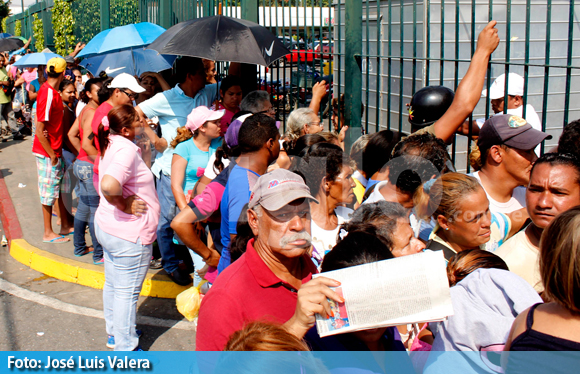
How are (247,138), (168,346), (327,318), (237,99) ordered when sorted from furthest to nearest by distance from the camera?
(237,99) → (168,346) → (247,138) → (327,318)

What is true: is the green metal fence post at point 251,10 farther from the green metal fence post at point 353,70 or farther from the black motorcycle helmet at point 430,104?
the black motorcycle helmet at point 430,104

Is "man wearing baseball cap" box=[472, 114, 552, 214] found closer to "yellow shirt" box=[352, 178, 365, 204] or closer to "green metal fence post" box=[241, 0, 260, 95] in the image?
"yellow shirt" box=[352, 178, 365, 204]

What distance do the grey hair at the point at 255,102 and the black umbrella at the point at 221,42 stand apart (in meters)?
0.30

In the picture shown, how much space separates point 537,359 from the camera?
158 centimetres

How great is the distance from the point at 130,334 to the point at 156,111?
249 cm

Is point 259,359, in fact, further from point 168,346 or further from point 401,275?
point 168,346

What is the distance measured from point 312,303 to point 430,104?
2.75 metres

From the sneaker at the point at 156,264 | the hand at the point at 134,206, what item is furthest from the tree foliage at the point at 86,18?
the hand at the point at 134,206

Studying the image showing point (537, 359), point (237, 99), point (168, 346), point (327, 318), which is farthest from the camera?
point (237, 99)

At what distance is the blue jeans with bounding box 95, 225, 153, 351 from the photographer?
4.04 m

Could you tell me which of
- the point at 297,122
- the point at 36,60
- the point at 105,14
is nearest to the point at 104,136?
the point at 297,122

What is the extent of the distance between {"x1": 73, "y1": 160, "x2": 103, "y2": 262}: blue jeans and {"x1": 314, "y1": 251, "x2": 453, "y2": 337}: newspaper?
447 cm

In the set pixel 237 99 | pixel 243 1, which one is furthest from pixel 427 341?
pixel 243 1

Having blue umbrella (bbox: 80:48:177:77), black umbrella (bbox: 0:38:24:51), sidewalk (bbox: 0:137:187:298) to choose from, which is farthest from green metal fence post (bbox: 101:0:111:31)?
black umbrella (bbox: 0:38:24:51)
